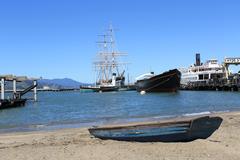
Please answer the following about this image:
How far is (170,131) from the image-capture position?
54.9ft

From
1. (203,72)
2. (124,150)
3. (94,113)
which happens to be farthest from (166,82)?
(124,150)

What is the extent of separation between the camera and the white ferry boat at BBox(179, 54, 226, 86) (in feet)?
518

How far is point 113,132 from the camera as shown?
17.6 meters

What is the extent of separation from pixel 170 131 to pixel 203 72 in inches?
5866

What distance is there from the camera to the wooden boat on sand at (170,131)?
16.4m

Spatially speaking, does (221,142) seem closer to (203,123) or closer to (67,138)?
(203,123)

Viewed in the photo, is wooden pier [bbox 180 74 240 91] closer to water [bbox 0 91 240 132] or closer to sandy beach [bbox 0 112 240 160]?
water [bbox 0 91 240 132]

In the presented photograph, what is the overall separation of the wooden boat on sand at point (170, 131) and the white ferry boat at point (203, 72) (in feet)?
448

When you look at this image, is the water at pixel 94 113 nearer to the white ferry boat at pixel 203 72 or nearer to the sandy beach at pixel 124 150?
the sandy beach at pixel 124 150

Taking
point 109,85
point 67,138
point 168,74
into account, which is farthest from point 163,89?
point 67,138

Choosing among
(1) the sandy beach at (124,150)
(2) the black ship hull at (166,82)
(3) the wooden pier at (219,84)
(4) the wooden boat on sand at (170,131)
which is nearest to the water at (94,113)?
(1) the sandy beach at (124,150)

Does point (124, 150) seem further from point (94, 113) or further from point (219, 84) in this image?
point (219, 84)

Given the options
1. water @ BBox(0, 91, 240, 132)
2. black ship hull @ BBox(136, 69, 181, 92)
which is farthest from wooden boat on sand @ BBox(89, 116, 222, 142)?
black ship hull @ BBox(136, 69, 181, 92)

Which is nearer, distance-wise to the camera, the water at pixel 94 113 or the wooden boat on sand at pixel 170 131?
the wooden boat on sand at pixel 170 131
